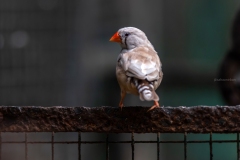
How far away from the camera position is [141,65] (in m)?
3.78

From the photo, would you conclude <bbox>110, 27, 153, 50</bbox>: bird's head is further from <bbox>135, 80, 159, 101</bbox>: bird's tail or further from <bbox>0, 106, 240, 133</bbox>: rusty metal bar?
<bbox>0, 106, 240, 133</bbox>: rusty metal bar

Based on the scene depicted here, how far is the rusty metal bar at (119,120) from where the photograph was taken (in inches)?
126

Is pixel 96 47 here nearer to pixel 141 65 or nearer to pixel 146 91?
pixel 141 65

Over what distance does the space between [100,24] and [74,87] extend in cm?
73

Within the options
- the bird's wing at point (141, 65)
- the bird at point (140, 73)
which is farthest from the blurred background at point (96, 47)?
the bird's wing at point (141, 65)

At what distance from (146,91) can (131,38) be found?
119 cm

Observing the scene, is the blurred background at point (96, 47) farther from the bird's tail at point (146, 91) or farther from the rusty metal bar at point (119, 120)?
the rusty metal bar at point (119, 120)

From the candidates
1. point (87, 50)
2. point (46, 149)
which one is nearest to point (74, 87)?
point (87, 50)

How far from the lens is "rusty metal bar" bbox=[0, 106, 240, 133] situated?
10.5 ft

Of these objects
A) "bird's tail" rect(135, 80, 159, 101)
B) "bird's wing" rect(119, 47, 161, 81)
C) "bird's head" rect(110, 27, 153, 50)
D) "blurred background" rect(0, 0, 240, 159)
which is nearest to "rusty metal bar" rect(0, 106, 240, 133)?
"bird's tail" rect(135, 80, 159, 101)

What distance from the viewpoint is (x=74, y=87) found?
7.61 metres

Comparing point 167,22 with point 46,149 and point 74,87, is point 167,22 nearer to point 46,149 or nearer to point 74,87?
point 74,87

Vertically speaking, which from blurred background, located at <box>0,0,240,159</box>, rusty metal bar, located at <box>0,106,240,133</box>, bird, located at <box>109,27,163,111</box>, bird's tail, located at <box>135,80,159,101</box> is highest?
blurred background, located at <box>0,0,240,159</box>

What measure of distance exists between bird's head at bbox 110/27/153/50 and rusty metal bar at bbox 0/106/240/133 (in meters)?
1.40
